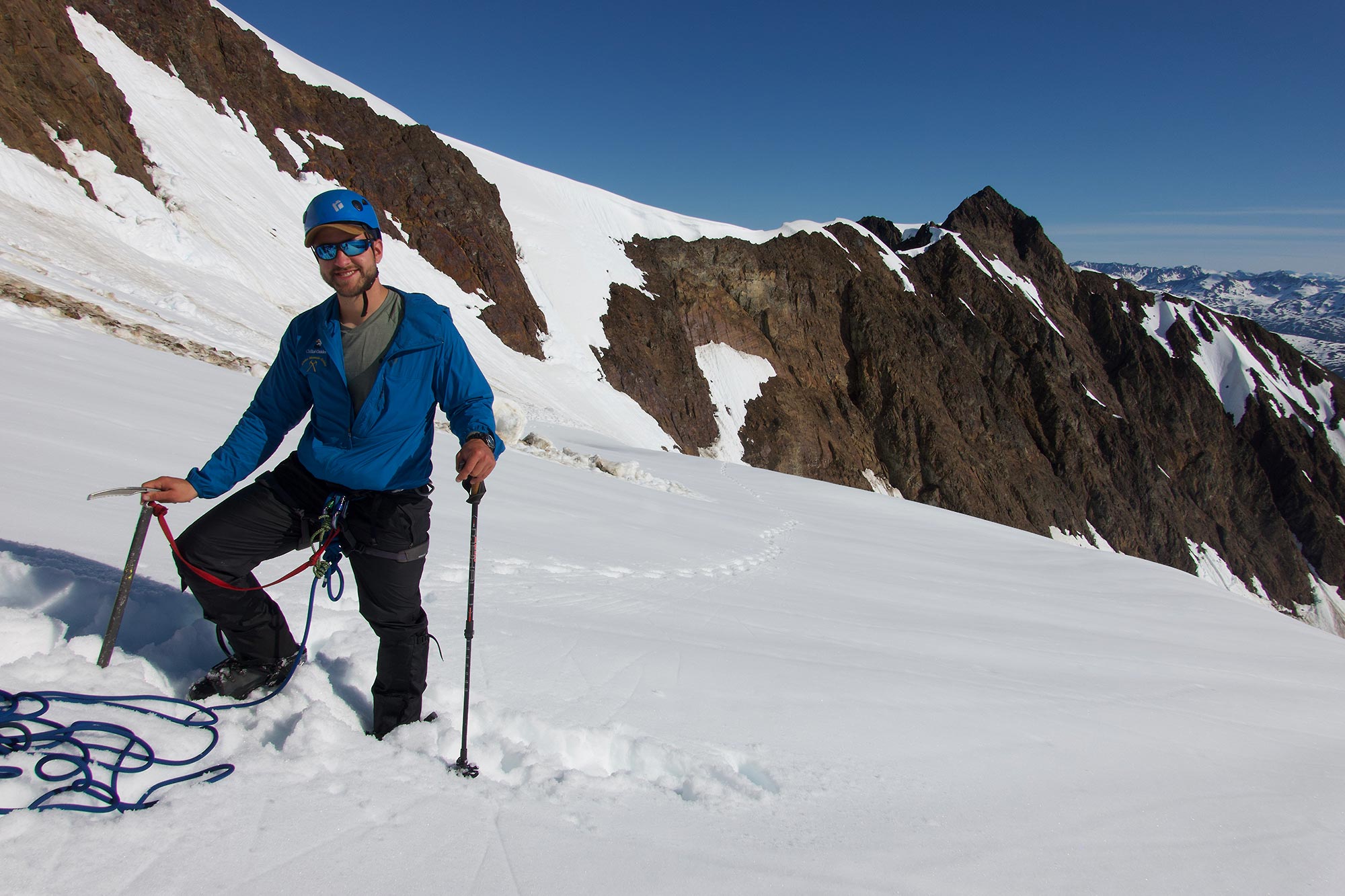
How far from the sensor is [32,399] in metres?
5.12

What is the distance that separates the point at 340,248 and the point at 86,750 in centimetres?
161

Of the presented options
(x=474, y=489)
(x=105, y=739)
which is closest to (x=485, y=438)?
(x=474, y=489)

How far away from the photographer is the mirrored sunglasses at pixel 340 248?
7.55 ft

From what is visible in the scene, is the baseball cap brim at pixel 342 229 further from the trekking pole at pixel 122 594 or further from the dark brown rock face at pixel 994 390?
the dark brown rock face at pixel 994 390

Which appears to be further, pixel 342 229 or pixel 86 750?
pixel 342 229

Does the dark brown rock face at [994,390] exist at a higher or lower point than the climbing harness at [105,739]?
higher

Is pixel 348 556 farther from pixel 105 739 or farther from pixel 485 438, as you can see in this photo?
pixel 105 739

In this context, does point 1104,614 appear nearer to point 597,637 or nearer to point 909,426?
point 597,637

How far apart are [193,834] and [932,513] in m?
14.5

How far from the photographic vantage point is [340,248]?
2.31 metres

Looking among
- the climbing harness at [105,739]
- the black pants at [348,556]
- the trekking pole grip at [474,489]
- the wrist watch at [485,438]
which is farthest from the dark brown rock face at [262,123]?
the trekking pole grip at [474,489]

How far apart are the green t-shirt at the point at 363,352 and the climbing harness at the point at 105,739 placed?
391mm

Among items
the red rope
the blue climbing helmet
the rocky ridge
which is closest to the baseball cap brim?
the blue climbing helmet

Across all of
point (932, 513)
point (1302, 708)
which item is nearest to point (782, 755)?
point (1302, 708)
